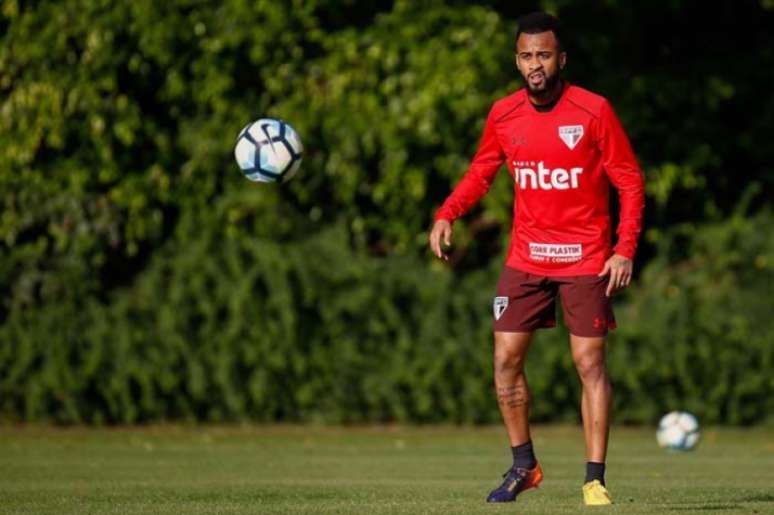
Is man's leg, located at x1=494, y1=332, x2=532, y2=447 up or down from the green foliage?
up

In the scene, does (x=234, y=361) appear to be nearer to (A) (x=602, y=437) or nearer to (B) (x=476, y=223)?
(B) (x=476, y=223)

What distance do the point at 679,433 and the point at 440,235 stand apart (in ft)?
21.5

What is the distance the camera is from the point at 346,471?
1166 centimetres

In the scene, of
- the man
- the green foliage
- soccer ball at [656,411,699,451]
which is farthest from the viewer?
the green foliage

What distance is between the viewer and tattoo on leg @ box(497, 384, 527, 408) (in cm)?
826

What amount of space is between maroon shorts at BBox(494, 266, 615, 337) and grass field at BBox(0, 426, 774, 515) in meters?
0.87

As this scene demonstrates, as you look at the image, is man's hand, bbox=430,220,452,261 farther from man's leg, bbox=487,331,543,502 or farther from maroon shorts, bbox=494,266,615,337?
man's leg, bbox=487,331,543,502

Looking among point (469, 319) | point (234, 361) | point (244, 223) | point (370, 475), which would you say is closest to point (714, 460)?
point (370, 475)

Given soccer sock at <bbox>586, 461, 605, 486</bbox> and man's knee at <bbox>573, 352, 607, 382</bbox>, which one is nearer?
soccer sock at <bbox>586, 461, 605, 486</bbox>

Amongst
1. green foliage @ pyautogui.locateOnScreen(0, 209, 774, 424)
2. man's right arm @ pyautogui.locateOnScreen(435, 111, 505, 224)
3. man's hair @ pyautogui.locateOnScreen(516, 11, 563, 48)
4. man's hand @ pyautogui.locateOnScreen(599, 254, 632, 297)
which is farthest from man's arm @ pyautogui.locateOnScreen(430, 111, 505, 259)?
green foliage @ pyautogui.locateOnScreen(0, 209, 774, 424)

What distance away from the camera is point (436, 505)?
317 inches

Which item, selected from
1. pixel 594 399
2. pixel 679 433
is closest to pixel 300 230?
pixel 679 433

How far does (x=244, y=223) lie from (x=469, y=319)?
292 centimetres

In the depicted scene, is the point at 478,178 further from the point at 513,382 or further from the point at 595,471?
the point at 595,471
